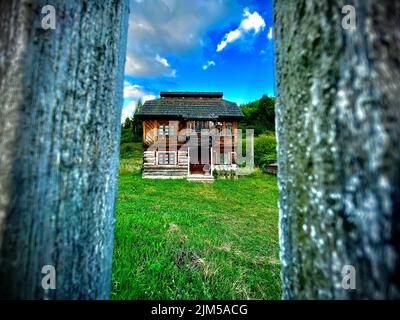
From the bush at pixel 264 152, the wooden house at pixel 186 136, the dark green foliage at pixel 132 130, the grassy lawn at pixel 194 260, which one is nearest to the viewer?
the grassy lawn at pixel 194 260

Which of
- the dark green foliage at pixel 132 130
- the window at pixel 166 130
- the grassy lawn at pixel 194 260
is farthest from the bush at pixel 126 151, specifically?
the grassy lawn at pixel 194 260

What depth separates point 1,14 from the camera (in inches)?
22.8

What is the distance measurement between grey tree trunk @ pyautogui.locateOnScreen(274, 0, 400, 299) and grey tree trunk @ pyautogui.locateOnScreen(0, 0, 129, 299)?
0.62 meters

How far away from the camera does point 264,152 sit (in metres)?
25.0

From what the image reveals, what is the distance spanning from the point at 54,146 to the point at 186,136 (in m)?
19.9

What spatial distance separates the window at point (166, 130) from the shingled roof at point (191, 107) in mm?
967

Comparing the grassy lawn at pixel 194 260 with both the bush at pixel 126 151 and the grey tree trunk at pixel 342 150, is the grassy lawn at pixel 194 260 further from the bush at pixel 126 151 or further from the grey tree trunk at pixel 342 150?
the bush at pixel 126 151

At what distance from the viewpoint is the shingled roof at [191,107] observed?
20.2 metres

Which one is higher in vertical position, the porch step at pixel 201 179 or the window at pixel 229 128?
the window at pixel 229 128

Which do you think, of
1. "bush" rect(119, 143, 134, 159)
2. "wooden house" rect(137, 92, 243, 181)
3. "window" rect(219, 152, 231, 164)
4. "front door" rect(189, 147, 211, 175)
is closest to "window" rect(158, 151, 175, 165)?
"wooden house" rect(137, 92, 243, 181)

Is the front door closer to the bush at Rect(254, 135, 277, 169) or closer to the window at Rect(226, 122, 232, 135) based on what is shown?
the window at Rect(226, 122, 232, 135)

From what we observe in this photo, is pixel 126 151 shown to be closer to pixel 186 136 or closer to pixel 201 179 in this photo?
pixel 186 136

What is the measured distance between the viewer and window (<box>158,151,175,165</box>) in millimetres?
19438
